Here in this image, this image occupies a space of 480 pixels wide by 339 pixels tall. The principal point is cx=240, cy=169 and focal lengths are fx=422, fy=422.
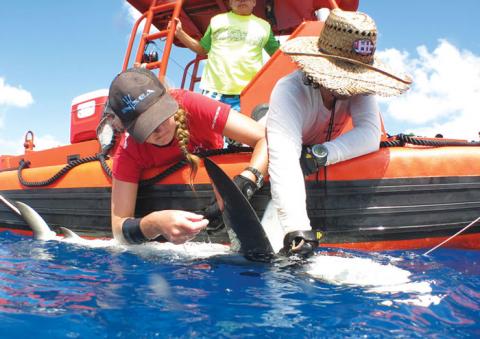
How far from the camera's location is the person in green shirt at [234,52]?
354 centimetres

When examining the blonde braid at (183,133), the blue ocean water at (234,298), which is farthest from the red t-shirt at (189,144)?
the blue ocean water at (234,298)

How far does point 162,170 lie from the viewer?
2732 millimetres

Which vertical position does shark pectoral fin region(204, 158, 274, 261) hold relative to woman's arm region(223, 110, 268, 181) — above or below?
below

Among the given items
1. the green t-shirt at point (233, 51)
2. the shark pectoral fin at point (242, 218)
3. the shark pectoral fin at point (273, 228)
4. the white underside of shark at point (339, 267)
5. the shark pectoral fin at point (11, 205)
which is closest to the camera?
the white underside of shark at point (339, 267)

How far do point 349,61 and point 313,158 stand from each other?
0.53 meters

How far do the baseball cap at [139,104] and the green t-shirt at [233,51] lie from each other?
1.38 metres

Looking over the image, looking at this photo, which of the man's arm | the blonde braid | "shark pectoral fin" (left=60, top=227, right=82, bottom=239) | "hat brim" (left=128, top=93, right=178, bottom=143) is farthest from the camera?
the man's arm

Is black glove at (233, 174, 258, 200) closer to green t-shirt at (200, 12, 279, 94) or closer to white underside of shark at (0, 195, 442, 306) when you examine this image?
white underside of shark at (0, 195, 442, 306)

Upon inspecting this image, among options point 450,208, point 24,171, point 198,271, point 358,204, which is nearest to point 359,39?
point 358,204

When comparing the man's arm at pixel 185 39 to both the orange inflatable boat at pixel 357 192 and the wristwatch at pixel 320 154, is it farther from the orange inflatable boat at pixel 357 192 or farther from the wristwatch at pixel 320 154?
the wristwatch at pixel 320 154

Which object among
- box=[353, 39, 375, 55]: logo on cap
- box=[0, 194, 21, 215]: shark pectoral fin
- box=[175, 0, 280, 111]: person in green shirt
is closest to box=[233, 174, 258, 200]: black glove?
box=[353, 39, 375, 55]: logo on cap

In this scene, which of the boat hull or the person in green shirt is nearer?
the boat hull

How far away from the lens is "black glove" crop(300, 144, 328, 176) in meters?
2.25

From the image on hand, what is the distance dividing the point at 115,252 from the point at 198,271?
0.75 metres
